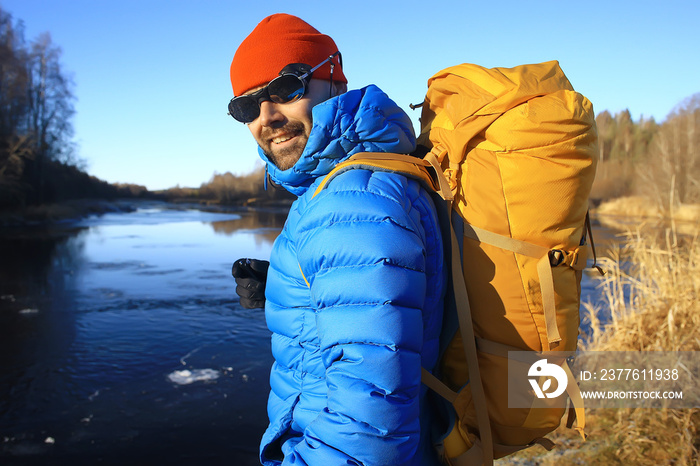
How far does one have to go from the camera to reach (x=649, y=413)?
3.96m

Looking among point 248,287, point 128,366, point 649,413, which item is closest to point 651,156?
point 649,413

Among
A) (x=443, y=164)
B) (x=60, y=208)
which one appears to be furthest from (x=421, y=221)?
(x=60, y=208)

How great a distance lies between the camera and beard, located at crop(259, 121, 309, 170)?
68.2 inches

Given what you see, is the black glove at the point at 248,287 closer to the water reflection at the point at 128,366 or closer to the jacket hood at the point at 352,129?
the jacket hood at the point at 352,129

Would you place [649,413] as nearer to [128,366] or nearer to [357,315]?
[357,315]

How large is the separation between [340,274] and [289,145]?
2.34 ft

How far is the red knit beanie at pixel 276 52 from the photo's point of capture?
1867 mm

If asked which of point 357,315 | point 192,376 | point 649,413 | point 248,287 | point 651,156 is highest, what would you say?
point 651,156

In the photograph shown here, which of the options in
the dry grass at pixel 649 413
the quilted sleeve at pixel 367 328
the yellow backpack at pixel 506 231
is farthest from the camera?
the dry grass at pixel 649 413

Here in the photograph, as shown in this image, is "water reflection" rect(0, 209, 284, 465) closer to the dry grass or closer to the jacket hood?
the dry grass

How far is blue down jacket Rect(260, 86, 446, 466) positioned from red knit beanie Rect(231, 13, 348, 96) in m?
0.47

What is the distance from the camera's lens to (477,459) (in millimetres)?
1458

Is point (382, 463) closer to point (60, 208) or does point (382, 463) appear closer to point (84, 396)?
point (84, 396)

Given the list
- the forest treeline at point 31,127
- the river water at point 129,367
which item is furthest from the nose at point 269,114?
the forest treeline at point 31,127
